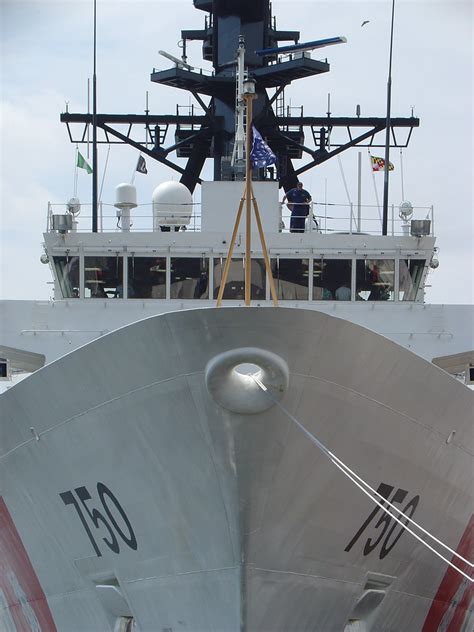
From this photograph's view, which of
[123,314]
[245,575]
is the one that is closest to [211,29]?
[123,314]

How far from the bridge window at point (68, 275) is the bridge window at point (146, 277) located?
0.88m

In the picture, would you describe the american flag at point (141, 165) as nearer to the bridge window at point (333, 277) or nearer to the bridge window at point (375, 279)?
the bridge window at point (333, 277)

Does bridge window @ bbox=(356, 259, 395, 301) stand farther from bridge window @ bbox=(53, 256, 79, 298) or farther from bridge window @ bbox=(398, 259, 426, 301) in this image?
bridge window @ bbox=(53, 256, 79, 298)

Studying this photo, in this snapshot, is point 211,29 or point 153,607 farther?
point 211,29

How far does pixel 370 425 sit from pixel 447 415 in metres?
1.41

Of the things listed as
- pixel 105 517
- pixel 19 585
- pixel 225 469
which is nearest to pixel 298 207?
pixel 19 585

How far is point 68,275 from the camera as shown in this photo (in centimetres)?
1816

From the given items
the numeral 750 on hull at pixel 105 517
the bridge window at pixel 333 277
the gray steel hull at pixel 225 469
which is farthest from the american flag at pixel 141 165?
the numeral 750 on hull at pixel 105 517

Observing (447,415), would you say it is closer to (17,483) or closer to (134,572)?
(134,572)

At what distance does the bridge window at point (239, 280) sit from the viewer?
57.2 feet

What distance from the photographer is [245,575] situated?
11953mm

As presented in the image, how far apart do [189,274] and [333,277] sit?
2.24 meters

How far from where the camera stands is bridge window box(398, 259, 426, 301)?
18.2 meters

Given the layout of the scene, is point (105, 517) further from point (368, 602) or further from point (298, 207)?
point (298, 207)
